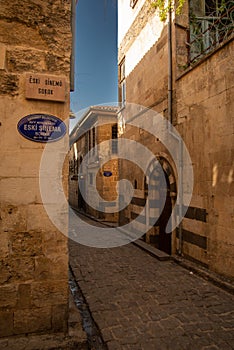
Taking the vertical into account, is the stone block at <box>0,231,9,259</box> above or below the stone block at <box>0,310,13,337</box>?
above

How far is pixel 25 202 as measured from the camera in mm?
2609

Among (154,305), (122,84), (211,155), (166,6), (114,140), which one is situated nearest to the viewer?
(154,305)

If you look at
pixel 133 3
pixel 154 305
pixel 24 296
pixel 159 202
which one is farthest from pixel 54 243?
pixel 133 3

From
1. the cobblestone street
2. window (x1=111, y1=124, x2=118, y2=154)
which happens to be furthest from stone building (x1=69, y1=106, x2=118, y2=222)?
the cobblestone street

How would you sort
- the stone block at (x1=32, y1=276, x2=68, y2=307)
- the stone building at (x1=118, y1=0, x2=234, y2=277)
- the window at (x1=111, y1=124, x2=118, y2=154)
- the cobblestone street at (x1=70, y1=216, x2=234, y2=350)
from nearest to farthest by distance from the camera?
the stone block at (x1=32, y1=276, x2=68, y2=307) → the cobblestone street at (x1=70, y1=216, x2=234, y2=350) → the stone building at (x1=118, y1=0, x2=234, y2=277) → the window at (x1=111, y1=124, x2=118, y2=154)

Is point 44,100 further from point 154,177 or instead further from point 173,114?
point 154,177

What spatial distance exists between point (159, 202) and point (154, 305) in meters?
4.07

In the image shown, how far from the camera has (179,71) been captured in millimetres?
6586

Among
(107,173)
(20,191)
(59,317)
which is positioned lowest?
(59,317)

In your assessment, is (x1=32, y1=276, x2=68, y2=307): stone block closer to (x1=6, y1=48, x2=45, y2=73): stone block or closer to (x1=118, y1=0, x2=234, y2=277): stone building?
(x1=6, y1=48, x2=45, y2=73): stone block

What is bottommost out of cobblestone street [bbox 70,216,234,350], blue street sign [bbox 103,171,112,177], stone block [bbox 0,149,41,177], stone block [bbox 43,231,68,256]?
cobblestone street [bbox 70,216,234,350]

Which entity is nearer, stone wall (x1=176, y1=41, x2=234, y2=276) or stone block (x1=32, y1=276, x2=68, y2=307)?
stone block (x1=32, y1=276, x2=68, y2=307)

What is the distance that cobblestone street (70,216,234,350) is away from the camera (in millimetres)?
3049

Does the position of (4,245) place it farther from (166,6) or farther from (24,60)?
(166,6)
